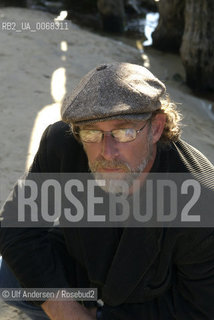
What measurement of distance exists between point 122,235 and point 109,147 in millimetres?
309

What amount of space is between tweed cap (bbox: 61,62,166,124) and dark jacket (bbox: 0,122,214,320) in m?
0.23

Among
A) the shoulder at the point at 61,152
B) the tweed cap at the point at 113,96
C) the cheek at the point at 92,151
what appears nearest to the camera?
the tweed cap at the point at 113,96

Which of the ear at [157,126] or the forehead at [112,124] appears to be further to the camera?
the ear at [157,126]

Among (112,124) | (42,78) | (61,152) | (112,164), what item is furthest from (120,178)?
(42,78)

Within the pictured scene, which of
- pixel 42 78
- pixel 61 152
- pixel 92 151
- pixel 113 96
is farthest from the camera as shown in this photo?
pixel 42 78

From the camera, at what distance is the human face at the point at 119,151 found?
66.9 inches

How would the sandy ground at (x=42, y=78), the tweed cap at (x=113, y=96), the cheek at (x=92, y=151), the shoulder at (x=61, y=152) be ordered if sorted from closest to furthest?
the tweed cap at (x=113, y=96)
the cheek at (x=92, y=151)
the shoulder at (x=61, y=152)
the sandy ground at (x=42, y=78)

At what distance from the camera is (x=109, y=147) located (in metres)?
1.70

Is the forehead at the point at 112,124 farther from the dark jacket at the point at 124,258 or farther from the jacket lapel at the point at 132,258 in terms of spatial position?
the jacket lapel at the point at 132,258

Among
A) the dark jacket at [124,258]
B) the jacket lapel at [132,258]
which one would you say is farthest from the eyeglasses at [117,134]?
the jacket lapel at [132,258]

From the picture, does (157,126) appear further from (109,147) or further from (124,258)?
(124,258)

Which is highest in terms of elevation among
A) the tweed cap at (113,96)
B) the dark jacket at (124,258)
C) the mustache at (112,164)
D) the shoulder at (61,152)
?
the tweed cap at (113,96)

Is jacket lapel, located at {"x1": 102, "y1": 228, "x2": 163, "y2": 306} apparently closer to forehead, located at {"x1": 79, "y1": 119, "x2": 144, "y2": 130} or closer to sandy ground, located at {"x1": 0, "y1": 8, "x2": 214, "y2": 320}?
forehead, located at {"x1": 79, "y1": 119, "x2": 144, "y2": 130}

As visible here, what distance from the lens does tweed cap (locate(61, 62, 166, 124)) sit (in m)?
1.64
